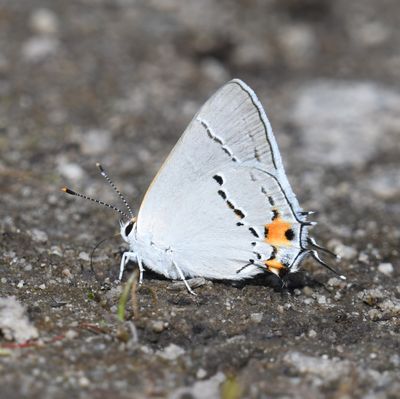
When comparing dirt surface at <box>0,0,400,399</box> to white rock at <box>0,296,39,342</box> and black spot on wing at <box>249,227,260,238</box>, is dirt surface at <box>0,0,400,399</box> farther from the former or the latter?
black spot on wing at <box>249,227,260,238</box>

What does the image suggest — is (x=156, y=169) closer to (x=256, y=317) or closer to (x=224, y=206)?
(x=224, y=206)

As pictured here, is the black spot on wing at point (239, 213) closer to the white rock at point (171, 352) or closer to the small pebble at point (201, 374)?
the white rock at point (171, 352)

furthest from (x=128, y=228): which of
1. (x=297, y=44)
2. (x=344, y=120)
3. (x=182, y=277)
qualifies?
(x=297, y=44)

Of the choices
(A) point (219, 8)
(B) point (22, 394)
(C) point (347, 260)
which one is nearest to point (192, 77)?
(A) point (219, 8)

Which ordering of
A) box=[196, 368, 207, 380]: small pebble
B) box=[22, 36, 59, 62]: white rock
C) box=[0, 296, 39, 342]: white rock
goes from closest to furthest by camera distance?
box=[196, 368, 207, 380]: small pebble < box=[0, 296, 39, 342]: white rock < box=[22, 36, 59, 62]: white rock

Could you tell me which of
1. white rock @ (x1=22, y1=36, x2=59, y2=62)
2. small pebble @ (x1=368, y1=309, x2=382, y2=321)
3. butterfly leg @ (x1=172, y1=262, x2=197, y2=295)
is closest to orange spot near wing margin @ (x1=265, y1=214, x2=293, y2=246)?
butterfly leg @ (x1=172, y1=262, x2=197, y2=295)

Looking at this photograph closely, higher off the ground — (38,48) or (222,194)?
(38,48)
